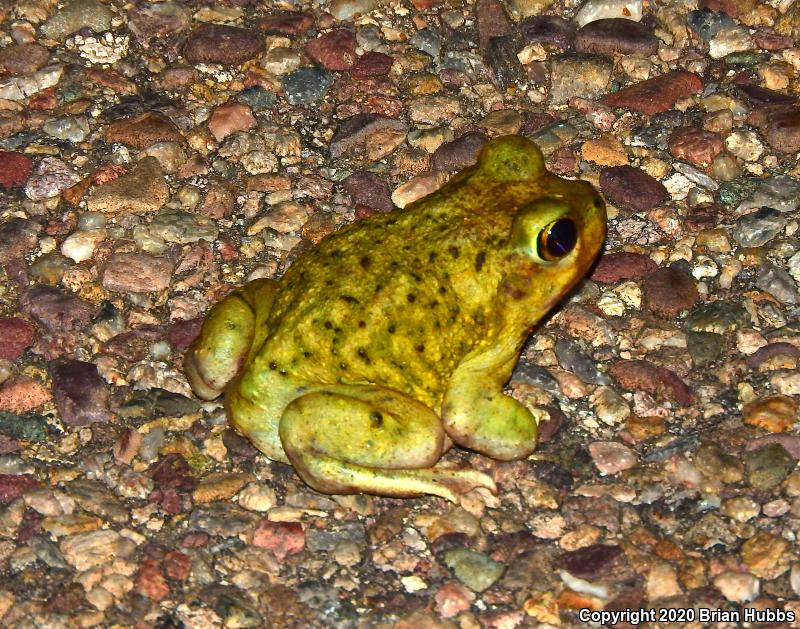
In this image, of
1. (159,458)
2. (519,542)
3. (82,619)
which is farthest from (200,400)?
(519,542)

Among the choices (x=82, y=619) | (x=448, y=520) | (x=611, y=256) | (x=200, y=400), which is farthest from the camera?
(x=611, y=256)

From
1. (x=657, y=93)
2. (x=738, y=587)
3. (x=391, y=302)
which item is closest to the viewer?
(x=738, y=587)

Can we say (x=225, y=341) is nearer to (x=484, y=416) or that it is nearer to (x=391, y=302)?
(x=391, y=302)

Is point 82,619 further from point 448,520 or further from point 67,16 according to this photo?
point 67,16

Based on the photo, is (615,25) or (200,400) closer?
(200,400)

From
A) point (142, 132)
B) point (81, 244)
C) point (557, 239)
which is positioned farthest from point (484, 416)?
point (142, 132)

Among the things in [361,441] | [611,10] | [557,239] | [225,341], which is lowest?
[361,441]

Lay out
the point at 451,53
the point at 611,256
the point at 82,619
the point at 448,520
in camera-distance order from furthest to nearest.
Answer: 1. the point at 451,53
2. the point at 611,256
3. the point at 448,520
4. the point at 82,619
